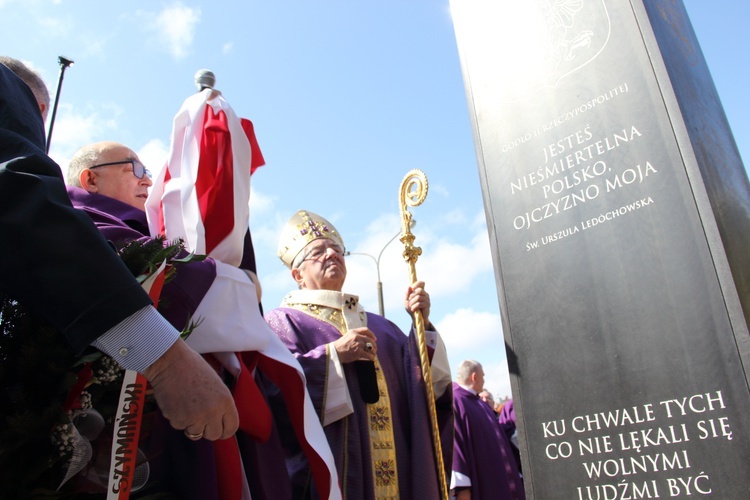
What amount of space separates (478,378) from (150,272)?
5902mm

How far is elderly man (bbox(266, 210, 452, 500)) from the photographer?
360 cm

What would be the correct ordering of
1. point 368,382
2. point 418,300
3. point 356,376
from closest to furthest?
point 368,382 < point 356,376 < point 418,300

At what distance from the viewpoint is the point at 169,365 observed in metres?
1.54

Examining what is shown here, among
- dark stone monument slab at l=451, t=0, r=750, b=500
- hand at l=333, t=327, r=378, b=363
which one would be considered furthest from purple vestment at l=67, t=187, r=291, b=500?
dark stone monument slab at l=451, t=0, r=750, b=500

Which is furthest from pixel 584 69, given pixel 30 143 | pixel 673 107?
pixel 30 143

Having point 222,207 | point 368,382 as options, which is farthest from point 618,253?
point 222,207

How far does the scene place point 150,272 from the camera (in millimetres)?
1779

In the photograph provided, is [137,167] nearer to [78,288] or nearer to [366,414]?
[78,288]

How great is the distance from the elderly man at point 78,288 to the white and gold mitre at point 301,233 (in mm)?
3205

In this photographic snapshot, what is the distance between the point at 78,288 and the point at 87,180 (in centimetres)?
145

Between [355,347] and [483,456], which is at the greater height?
[355,347]

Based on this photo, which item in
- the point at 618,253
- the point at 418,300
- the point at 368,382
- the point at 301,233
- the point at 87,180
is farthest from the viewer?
the point at 301,233

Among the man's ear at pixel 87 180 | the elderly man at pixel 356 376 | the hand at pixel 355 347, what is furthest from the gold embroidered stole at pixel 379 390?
the man's ear at pixel 87 180

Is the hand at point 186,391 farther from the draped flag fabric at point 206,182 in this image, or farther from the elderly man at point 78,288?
the draped flag fabric at point 206,182
